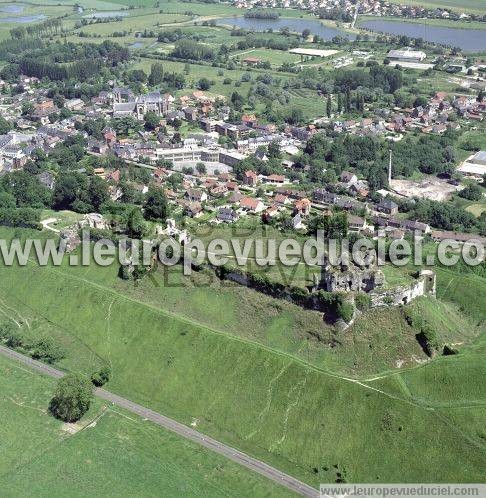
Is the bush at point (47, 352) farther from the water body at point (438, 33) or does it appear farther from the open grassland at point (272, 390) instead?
the water body at point (438, 33)

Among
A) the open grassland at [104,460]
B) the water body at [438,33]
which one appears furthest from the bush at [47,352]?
the water body at [438,33]

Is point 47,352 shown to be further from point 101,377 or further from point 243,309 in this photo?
point 243,309

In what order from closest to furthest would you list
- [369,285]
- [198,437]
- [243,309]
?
[198,437], [369,285], [243,309]

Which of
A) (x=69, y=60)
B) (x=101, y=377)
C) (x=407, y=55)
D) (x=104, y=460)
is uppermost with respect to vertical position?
(x=69, y=60)

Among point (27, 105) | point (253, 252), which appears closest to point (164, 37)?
point (27, 105)

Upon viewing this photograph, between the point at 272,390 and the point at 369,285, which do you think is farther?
the point at 369,285

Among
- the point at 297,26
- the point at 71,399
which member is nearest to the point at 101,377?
the point at 71,399

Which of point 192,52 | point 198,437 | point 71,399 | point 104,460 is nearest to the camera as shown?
point 104,460
